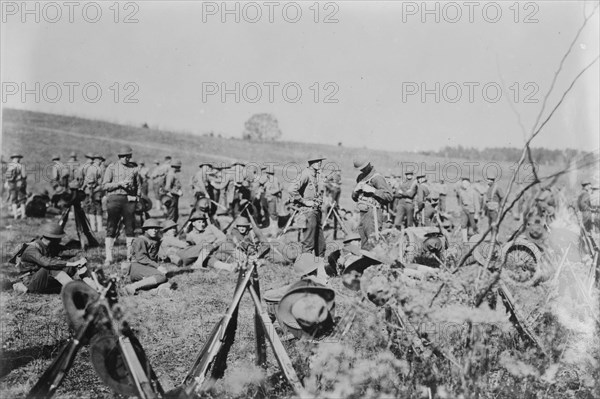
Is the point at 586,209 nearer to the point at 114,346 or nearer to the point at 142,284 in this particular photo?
the point at 142,284

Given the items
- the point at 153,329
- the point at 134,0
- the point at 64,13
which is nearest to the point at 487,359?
the point at 153,329

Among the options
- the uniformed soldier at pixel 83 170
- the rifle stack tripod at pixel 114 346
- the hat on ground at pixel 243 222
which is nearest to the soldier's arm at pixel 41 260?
the hat on ground at pixel 243 222

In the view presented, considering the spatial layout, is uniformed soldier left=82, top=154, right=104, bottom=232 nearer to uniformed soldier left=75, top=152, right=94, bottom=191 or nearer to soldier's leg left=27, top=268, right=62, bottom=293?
uniformed soldier left=75, top=152, right=94, bottom=191

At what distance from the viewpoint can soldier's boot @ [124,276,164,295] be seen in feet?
24.1

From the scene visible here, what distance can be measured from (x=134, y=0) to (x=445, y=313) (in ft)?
16.5

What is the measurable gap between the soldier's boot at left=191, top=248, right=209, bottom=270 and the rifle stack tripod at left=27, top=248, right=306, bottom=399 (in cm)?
490

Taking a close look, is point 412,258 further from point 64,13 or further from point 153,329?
point 64,13

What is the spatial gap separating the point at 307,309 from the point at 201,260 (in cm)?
522

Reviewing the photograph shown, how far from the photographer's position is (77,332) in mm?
3645

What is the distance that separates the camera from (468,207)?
1339 centimetres

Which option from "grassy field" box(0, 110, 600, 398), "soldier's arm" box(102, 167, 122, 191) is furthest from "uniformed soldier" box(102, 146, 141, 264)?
"grassy field" box(0, 110, 600, 398)

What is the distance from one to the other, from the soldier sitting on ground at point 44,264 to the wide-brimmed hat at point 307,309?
420 cm

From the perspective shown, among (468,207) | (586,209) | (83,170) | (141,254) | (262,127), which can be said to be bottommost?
(141,254)

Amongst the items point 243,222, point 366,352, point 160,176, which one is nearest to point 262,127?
point 160,176
